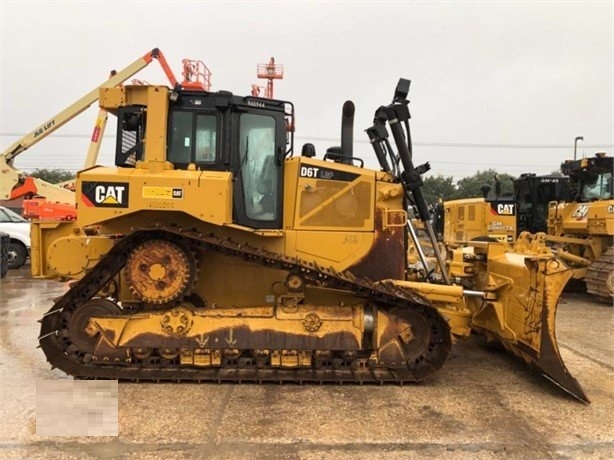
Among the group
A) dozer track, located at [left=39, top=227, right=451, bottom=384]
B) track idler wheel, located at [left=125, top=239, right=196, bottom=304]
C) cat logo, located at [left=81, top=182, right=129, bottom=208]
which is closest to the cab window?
cat logo, located at [left=81, top=182, right=129, bottom=208]

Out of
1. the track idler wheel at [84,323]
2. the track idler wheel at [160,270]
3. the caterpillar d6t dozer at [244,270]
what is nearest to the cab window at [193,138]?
the caterpillar d6t dozer at [244,270]

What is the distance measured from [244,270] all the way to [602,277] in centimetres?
864

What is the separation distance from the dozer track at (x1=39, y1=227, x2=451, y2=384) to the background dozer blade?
80cm

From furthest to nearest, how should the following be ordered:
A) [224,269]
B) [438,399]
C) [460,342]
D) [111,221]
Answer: [460,342], [224,269], [111,221], [438,399]

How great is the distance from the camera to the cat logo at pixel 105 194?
4.97 m

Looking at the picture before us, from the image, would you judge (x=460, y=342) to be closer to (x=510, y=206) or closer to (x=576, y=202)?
(x=576, y=202)

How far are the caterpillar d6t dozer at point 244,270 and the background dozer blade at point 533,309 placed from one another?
16mm

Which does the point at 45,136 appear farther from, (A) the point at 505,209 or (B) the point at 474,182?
(B) the point at 474,182

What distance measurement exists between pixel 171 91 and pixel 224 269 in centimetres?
202

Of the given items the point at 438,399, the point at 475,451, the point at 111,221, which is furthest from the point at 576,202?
the point at 111,221

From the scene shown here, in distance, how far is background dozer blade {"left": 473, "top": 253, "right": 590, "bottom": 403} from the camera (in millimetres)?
4824

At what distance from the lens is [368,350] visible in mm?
5258

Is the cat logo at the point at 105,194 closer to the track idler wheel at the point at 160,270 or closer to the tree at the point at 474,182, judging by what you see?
the track idler wheel at the point at 160,270

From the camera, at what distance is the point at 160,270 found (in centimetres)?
500
